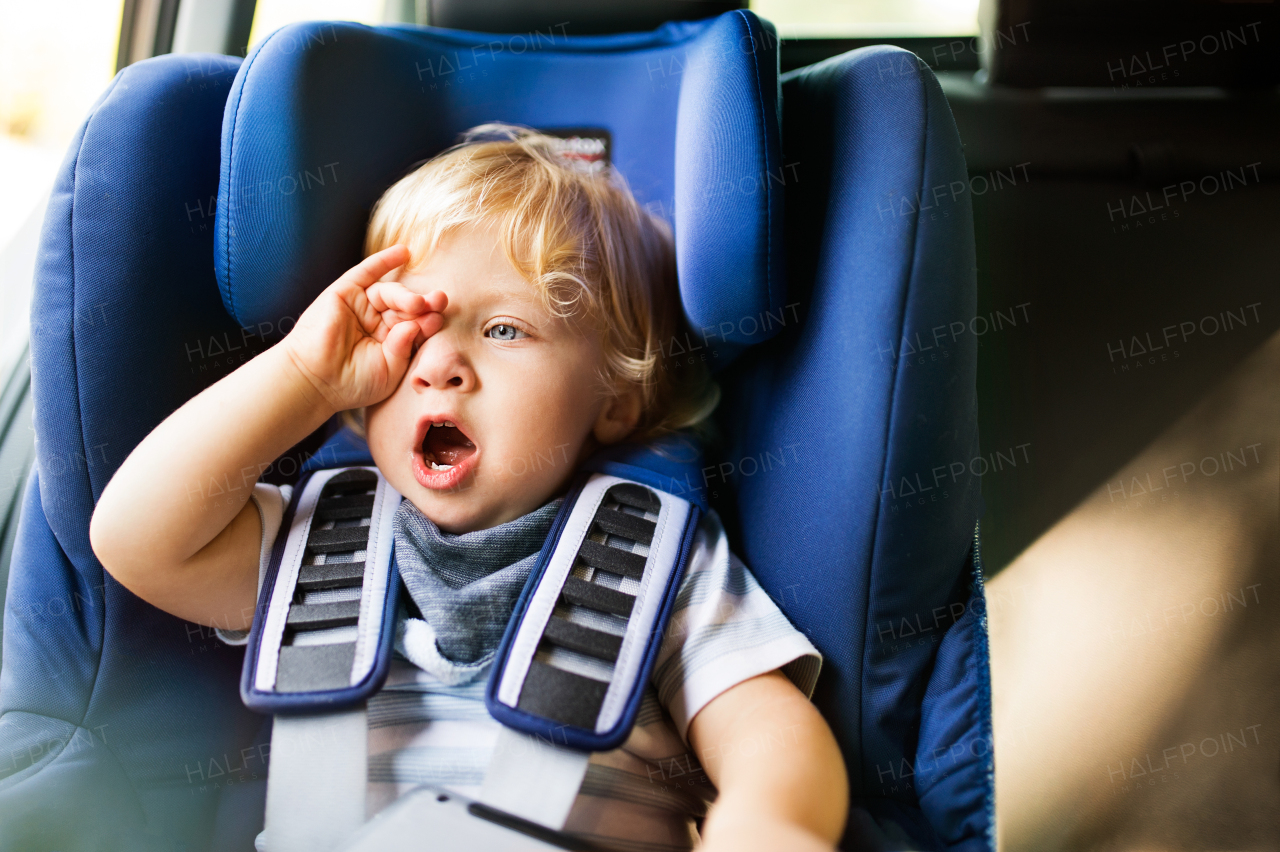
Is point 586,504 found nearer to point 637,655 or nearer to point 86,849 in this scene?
point 637,655

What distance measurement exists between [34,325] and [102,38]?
0.37 m

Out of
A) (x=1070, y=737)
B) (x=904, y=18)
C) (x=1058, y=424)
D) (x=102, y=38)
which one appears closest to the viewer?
(x=102, y=38)

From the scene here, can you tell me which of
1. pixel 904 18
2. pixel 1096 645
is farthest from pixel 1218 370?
pixel 904 18

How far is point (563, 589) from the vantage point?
2.34 ft

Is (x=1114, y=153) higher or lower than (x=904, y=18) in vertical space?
lower

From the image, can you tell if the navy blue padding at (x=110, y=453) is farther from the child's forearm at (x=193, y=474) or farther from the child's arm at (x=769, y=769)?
the child's arm at (x=769, y=769)

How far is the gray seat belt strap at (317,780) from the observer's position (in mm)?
665

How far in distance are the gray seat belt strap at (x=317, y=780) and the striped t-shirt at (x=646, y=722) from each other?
0.07 ft

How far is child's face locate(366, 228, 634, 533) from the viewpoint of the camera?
2.37 feet

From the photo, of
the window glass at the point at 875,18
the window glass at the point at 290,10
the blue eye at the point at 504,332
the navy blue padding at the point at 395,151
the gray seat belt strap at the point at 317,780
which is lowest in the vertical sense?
the gray seat belt strap at the point at 317,780

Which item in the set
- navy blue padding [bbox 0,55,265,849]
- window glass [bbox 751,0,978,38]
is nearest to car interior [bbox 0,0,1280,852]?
navy blue padding [bbox 0,55,265,849]

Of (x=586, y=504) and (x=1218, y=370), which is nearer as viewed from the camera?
(x=586, y=504)

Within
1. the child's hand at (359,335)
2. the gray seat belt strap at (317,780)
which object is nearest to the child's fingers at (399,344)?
the child's hand at (359,335)

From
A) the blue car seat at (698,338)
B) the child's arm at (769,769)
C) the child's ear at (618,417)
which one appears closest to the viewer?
the child's arm at (769,769)
